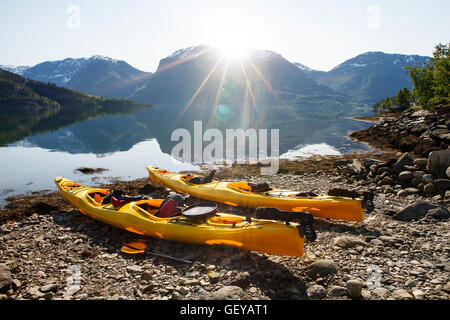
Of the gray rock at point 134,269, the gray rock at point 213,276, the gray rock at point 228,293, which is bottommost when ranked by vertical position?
the gray rock at point 134,269

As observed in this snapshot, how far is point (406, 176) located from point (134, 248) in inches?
451

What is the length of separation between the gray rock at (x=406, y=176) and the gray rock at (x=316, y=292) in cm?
889

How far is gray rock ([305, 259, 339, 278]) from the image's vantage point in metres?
5.89

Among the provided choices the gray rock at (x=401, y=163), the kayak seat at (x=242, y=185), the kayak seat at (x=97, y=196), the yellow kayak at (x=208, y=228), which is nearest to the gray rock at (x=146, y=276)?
the yellow kayak at (x=208, y=228)

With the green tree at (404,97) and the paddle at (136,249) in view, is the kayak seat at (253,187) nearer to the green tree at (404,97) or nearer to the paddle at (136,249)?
the paddle at (136,249)

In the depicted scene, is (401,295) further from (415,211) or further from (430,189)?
(430,189)

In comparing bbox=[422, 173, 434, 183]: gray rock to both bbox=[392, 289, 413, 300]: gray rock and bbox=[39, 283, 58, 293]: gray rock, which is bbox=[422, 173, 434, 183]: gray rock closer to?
bbox=[392, 289, 413, 300]: gray rock

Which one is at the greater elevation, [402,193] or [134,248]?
[402,193]

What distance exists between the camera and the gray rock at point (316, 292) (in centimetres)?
529

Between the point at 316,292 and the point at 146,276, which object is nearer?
the point at 316,292

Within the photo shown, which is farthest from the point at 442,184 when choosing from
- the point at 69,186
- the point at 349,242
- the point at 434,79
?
the point at 434,79

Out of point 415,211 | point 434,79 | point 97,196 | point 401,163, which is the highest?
point 434,79

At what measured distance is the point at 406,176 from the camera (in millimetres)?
11805
